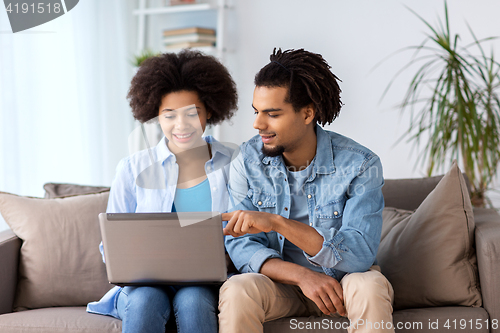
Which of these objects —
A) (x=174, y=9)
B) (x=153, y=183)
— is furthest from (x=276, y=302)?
(x=174, y=9)

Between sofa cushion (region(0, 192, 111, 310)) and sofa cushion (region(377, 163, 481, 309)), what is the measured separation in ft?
3.22

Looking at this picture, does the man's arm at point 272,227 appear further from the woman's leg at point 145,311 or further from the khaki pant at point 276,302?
the woman's leg at point 145,311

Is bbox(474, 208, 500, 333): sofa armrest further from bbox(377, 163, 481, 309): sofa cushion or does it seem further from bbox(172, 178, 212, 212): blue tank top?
bbox(172, 178, 212, 212): blue tank top

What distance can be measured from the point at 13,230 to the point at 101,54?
5.13 ft

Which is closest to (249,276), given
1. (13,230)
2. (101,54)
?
(13,230)

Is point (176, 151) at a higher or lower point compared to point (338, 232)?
higher

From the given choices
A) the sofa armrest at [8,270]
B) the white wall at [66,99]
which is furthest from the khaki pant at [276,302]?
the white wall at [66,99]

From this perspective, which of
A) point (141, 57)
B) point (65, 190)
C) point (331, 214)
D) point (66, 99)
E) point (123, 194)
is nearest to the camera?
point (331, 214)

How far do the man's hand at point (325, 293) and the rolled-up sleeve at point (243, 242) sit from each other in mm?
143

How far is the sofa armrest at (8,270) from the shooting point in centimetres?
155

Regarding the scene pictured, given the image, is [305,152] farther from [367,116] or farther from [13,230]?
[367,116]

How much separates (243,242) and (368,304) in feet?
1.34

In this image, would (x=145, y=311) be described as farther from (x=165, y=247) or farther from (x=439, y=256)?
(x=439, y=256)

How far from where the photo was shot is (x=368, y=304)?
3.85ft
